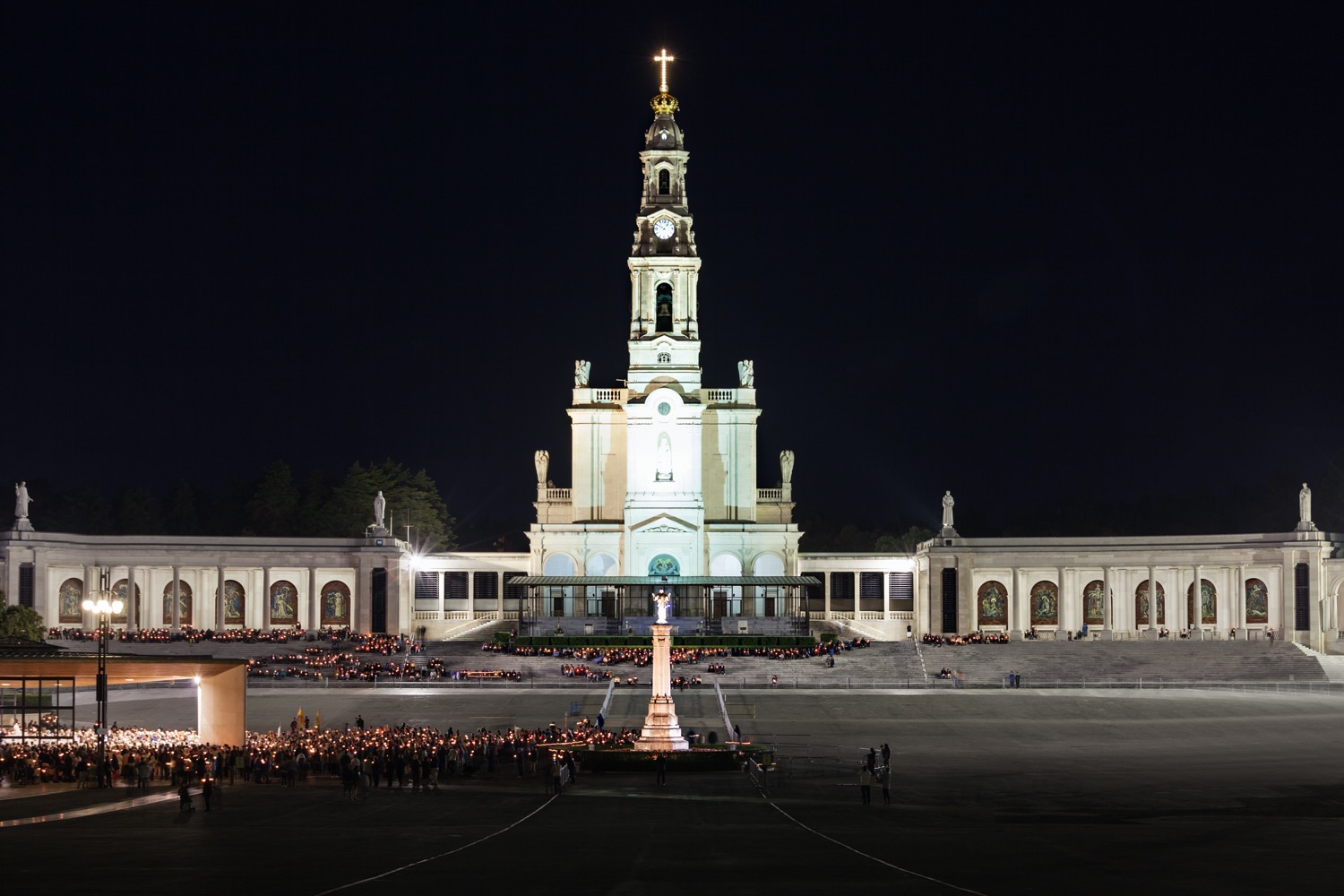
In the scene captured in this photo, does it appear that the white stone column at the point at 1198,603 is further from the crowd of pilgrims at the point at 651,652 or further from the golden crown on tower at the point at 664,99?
the golden crown on tower at the point at 664,99

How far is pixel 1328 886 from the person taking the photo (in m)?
25.6

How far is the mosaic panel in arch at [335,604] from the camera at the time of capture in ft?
336

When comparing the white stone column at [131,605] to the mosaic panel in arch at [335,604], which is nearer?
the white stone column at [131,605]

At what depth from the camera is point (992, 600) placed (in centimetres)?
10575

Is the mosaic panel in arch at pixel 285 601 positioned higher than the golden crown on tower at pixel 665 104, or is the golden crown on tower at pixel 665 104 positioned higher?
the golden crown on tower at pixel 665 104

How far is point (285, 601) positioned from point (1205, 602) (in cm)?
5729

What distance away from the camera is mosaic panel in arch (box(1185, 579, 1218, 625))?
101812 millimetres

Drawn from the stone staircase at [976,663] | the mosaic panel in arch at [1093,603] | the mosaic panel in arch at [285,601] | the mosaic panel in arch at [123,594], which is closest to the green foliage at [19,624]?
the stone staircase at [976,663]

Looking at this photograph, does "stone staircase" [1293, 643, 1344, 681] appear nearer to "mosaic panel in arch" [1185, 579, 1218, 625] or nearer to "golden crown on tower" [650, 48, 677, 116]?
"mosaic panel in arch" [1185, 579, 1218, 625]

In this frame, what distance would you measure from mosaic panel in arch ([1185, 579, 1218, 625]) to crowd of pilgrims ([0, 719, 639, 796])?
201ft

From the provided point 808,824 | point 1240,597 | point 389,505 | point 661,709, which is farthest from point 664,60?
point 808,824

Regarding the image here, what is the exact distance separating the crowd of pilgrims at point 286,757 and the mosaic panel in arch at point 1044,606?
194 feet

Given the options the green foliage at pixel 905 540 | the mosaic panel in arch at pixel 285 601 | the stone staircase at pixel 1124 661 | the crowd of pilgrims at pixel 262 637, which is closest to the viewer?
the stone staircase at pixel 1124 661

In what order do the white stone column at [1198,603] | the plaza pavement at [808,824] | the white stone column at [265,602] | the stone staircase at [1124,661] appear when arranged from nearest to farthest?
the plaza pavement at [808,824] < the stone staircase at [1124,661] < the white stone column at [1198,603] < the white stone column at [265,602]
